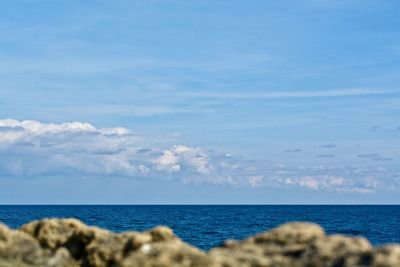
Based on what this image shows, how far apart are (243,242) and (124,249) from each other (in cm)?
382

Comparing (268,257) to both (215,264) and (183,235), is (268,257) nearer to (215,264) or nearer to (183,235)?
(215,264)

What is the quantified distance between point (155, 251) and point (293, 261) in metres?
3.81

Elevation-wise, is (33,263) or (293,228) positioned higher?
(293,228)

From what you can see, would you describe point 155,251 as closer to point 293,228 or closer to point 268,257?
point 268,257

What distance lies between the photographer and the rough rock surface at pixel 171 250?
Answer: 56.7 ft

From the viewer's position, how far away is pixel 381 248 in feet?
55.0

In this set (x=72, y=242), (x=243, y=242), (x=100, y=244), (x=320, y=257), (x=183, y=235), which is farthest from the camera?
(x=183, y=235)

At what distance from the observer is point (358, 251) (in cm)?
1752

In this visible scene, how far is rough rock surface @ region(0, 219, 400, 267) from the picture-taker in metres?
17.3

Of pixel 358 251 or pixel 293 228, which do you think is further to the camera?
pixel 293 228

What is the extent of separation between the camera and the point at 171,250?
17.7 metres

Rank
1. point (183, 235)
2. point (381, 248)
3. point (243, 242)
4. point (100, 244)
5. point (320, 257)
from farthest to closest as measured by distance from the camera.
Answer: point (183, 235) → point (100, 244) → point (243, 242) → point (320, 257) → point (381, 248)

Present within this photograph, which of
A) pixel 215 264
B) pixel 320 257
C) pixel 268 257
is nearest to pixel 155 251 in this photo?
pixel 215 264

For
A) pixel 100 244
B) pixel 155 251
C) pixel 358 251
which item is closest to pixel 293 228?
pixel 358 251
